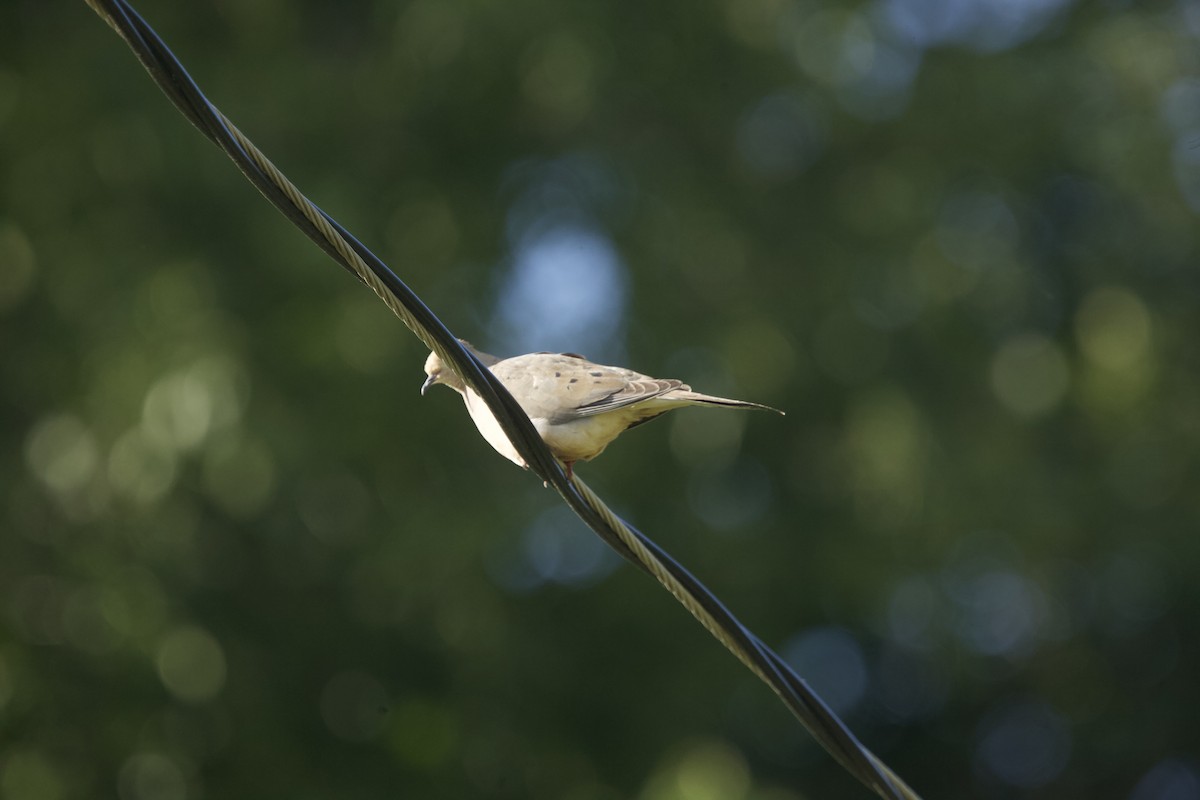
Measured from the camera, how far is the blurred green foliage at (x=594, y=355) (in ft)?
32.4

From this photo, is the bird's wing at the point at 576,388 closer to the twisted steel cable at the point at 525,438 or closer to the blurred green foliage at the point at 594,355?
the twisted steel cable at the point at 525,438

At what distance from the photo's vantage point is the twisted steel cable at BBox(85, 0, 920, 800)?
125 inches

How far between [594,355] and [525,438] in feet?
20.6

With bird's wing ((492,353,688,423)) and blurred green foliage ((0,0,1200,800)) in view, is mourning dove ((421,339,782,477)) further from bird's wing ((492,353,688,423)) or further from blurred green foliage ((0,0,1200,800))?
blurred green foliage ((0,0,1200,800))

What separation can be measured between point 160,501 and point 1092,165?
7.54 metres

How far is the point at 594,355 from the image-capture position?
10.0m

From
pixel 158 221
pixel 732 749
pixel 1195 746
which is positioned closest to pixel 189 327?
pixel 158 221

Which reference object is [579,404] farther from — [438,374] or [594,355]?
[594,355]

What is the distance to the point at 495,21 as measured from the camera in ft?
33.8

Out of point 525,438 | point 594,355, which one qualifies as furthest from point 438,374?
point 594,355

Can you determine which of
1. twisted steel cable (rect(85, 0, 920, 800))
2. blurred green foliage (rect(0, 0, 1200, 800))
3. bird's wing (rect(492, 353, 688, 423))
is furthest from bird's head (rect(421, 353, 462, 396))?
blurred green foliage (rect(0, 0, 1200, 800))

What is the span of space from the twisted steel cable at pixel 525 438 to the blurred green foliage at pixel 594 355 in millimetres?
5731

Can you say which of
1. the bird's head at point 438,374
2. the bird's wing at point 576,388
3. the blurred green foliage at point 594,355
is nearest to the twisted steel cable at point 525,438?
the bird's wing at point 576,388

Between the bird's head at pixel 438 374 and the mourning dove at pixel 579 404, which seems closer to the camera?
the mourning dove at pixel 579 404
